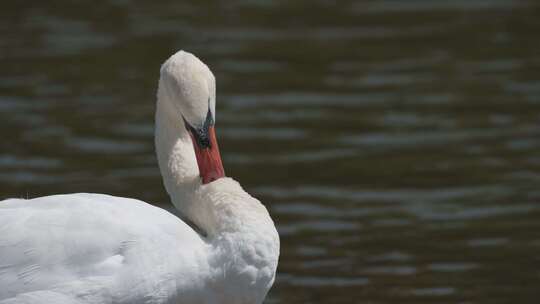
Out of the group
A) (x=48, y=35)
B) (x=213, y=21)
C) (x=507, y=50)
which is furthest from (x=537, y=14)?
(x=48, y=35)

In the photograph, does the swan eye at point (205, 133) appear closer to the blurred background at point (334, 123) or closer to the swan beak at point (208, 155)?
the swan beak at point (208, 155)

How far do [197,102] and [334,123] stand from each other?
211 inches

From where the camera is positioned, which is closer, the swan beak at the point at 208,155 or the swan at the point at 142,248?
the swan at the point at 142,248

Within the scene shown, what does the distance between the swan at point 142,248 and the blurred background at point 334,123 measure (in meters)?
2.00

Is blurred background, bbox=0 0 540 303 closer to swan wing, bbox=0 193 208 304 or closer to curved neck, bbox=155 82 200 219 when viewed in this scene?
curved neck, bbox=155 82 200 219

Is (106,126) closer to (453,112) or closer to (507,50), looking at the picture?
(453,112)

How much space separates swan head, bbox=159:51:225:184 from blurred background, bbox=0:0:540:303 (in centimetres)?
184

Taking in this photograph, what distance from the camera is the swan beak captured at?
7.02m

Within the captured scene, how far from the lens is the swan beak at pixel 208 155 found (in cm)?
702

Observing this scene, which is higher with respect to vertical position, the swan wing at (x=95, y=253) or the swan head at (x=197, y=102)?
the swan head at (x=197, y=102)

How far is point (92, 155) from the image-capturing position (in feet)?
37.9

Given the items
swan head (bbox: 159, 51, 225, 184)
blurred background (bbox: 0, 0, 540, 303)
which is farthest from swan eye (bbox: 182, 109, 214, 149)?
blurred background (bbox: 0, 0, 540, 303)

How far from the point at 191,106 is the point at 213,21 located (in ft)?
28.3

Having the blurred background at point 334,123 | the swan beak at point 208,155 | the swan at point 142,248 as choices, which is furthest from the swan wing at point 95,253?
the blurred background at point 334,123
